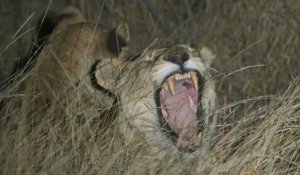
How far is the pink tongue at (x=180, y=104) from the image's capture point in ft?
13.3

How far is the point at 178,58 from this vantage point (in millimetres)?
3982

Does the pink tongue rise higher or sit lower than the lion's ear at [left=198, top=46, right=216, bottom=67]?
lower

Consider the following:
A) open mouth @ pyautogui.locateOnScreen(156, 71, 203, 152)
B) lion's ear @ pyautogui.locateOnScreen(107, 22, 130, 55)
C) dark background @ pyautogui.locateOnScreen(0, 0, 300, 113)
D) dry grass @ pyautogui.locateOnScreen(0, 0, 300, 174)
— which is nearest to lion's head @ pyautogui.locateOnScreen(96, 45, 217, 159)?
open mouth @ pyautogui.locateOnScreen(156, 71, 203, 152)

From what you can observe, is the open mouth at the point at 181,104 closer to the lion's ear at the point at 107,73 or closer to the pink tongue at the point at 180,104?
the pink tongue at the point at 180,104

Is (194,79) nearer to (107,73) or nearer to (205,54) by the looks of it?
(205,54)

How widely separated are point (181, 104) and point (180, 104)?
0.9 inches

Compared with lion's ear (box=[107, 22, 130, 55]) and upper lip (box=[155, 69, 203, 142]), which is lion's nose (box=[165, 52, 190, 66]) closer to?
upper lip (box=[155, 69, 203, 142])

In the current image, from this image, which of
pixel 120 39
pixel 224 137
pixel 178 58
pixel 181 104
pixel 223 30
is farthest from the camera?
pixel 223 30

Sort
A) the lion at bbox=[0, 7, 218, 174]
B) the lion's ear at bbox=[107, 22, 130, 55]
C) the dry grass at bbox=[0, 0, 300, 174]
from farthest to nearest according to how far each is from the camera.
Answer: the lion's ear at bbox=[107, 22, 130, 55] → the lion at bbox=[0, 7, 218, 174] → the dry grass at bbox=[0, 0, 300, 174]

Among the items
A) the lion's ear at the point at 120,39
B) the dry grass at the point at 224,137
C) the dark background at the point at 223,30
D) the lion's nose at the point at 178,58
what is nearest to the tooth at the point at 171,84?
the lion's nose at the point at 178,58

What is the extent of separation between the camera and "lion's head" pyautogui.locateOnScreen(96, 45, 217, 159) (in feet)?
12.6

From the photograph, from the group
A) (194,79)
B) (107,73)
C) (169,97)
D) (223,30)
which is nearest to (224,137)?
(194,79)

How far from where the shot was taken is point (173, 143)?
3.86 metres

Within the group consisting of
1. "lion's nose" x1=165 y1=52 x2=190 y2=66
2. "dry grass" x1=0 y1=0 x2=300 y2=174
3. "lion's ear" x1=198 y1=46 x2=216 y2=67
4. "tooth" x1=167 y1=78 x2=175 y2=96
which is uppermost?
"lion's nose" x1=165 y1=52 x2=190 y2=66
